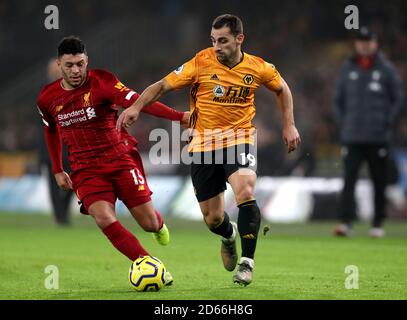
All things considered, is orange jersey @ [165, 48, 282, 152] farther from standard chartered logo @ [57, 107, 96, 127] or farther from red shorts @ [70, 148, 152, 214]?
standard chartered logo @ [57, 107, 96, 127]

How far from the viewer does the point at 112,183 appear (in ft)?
26.3

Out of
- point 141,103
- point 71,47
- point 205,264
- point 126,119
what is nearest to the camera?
point 126,119

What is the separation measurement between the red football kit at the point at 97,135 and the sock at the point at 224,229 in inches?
28.0

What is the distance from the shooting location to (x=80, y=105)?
7996 millimetres

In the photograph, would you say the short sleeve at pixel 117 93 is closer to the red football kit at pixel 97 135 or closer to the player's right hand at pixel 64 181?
the red football kit at pixel 97 135

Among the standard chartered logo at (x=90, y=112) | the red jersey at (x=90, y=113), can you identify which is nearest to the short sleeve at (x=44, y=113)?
the red jersey at (x=90, y=113)

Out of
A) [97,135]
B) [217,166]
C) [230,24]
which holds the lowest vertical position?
[217,166]

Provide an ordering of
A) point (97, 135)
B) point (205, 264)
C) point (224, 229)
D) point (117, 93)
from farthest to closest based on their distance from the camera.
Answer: point (205, 264) → point (224, 229) → point (97, 135) → point (117, 93)

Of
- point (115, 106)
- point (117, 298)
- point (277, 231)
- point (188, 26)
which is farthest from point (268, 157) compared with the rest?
point (117, 298)

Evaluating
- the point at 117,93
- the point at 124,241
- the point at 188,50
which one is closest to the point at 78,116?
the point at 117,93

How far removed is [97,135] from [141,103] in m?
0.68

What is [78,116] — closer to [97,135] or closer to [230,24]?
[97,135]

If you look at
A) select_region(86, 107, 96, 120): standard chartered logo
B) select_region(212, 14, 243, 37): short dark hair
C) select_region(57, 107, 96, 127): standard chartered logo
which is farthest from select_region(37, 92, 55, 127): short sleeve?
select_region(212, 14, 243, 37): short dark hair

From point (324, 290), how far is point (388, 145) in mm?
6021
